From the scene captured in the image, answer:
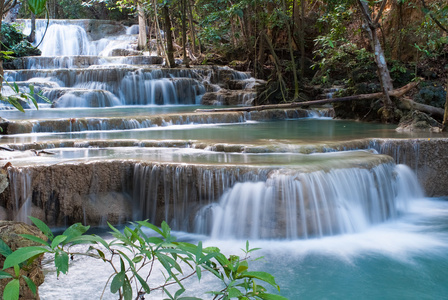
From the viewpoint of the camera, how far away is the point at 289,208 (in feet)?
17.2

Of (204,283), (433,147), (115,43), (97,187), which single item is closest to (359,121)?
(433,147)

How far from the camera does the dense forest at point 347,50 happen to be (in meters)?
10.3

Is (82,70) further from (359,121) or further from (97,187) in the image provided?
(97,187)

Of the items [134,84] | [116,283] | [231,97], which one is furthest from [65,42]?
[116,283]

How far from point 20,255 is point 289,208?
4267mm

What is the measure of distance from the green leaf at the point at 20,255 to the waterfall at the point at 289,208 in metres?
4.13

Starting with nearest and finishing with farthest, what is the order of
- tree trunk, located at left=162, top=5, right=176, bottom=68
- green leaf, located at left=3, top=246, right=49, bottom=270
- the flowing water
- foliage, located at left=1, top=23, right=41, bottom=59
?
green leaf, located at left=3, top=246, right=49, bottom=270, the flowing water, tree trunk, located at left=162, top=5, right=176, bottom=68, foliage, located at left=1, top=23, right=41, bottom=59

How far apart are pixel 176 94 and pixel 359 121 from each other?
6.25m

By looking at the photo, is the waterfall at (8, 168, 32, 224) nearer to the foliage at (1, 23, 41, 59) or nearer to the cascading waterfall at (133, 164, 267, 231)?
the cascading waterfall at (133, 164, 267, 231)

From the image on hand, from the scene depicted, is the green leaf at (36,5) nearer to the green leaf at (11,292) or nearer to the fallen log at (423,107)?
the green leaf at (11,292)

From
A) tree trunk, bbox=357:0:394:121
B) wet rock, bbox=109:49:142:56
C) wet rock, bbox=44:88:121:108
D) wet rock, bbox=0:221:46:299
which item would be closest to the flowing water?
wet rock, bbox=0:221:46:299

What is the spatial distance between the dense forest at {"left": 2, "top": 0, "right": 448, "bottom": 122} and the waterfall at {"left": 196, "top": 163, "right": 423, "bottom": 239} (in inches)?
134

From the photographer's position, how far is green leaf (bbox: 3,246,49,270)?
3.80 feet

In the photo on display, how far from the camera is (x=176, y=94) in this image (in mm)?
15055
